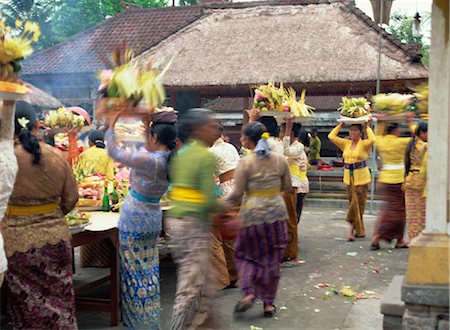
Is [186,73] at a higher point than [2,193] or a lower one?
higher

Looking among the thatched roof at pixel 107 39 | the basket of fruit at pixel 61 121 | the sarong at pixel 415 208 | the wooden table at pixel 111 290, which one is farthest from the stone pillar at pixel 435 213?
the thatched roof at pixel 107 39

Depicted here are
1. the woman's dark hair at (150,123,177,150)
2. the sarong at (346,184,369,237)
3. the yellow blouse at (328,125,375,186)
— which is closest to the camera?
the woman's dark hair at (150,123,177,150)

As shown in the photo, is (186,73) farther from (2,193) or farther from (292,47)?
(2,193)

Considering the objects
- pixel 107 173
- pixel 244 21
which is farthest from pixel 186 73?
pixel 107 173

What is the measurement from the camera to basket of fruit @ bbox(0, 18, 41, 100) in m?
3.59

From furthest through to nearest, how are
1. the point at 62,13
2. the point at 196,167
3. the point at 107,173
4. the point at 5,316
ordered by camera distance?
the point at 62,13 < the point at 107,173 < the point at 5,316 < the point at 196,167

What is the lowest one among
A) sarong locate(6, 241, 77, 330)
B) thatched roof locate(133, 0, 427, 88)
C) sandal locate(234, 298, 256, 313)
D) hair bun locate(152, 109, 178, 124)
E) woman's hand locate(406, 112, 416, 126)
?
sandal locate(234, 298, 256, 313)

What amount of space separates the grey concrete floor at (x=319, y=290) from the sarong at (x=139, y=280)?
387mm

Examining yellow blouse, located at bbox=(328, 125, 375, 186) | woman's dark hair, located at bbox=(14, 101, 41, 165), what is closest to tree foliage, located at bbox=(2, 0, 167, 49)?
yellow blouse, located at bbox=(328, 125, 375, 186)

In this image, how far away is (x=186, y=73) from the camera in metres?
16.0

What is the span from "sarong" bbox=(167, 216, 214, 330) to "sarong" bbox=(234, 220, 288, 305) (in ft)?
4.78

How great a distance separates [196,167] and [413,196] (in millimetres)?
4236

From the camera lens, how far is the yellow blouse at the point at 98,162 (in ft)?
24.0

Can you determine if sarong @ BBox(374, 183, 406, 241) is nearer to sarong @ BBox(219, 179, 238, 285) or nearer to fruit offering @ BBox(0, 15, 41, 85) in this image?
sarong @ BBox(219, 179, 238, 285)
